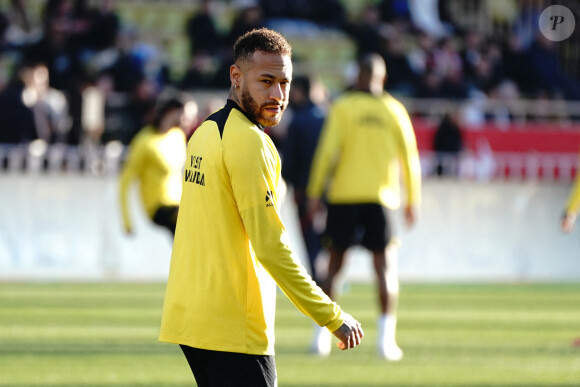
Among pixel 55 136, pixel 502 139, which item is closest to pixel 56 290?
pixel 55 136

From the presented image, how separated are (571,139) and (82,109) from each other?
8319 millimetres

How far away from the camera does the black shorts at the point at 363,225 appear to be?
396 inches

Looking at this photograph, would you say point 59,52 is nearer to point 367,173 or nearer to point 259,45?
point 367,173

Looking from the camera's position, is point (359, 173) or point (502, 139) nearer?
point (359, 173)

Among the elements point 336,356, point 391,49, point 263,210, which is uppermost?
point 391,49

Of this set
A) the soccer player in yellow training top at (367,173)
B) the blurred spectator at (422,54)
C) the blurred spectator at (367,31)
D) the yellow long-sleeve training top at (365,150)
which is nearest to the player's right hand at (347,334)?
the soccer player in yellow training top at (367,173)

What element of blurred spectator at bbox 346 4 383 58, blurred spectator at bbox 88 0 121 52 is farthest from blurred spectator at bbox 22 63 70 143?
blurred spectator at bbox 346 4 383 58

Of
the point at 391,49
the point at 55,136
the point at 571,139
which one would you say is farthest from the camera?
the point at 391,49

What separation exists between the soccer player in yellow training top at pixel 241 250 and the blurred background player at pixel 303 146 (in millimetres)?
8572

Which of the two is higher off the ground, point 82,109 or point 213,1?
point 213,1

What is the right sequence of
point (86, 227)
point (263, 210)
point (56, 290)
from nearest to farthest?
point (263, 210), point (56, 290), point (86, 227)

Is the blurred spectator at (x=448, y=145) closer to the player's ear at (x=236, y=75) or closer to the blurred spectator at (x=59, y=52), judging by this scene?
the blurred spectator at (x=59, y=52)

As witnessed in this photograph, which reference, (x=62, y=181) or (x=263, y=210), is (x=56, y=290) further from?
(x=263, y=210)

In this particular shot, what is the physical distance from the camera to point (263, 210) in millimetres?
4449
